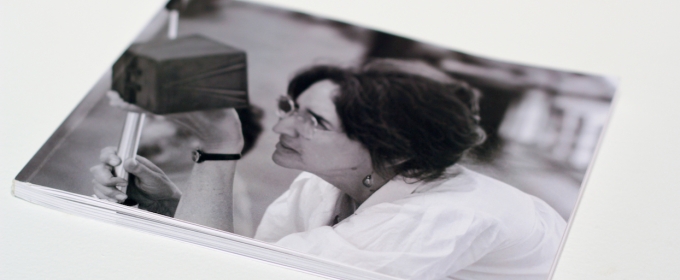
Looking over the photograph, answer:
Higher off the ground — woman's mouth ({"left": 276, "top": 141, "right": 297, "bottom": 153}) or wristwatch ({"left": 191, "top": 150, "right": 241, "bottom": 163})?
woman's mouth ({"left": 276, "top": 141, "right": 297, "bottom": 153})

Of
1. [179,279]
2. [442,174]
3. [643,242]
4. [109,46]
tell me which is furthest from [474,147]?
[109,46]

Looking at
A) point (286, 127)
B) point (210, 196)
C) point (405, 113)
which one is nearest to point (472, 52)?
point (405, 113)

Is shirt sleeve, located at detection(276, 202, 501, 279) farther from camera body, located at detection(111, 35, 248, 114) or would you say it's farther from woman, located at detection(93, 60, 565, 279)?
camera body, located at detection(111, 35, 248, 114)

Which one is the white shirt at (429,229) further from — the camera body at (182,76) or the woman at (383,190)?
the camera body at (182,76)

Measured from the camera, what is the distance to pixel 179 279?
494 mm

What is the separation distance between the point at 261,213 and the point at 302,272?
66 mm

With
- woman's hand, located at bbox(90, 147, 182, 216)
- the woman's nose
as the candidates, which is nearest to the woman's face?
the woman's nose

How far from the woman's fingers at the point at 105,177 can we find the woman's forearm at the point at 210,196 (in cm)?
6

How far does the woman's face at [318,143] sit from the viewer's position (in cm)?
58

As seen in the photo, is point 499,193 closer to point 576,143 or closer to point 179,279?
point 576,143

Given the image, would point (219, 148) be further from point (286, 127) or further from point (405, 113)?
point (405, 113)

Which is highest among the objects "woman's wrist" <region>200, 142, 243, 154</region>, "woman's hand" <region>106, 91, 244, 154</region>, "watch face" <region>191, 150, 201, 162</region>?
"woman's hand" <region>106, 91, 244, 154</region>

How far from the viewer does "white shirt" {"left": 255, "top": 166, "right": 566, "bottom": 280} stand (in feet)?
1.62

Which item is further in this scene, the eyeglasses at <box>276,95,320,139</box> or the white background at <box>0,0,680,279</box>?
the eyeglasses at <box>276,95,320,139</box>
